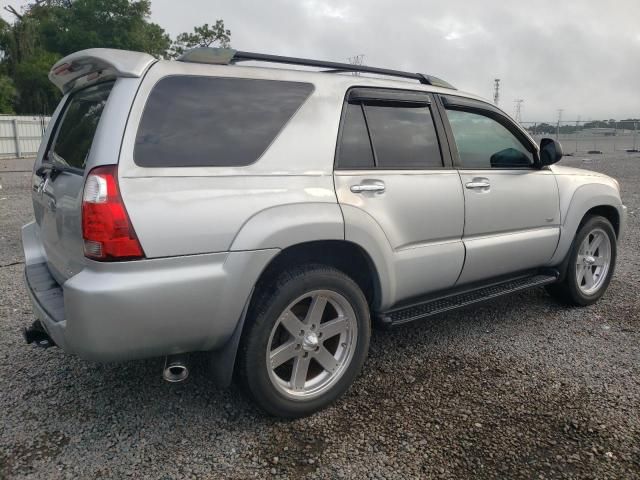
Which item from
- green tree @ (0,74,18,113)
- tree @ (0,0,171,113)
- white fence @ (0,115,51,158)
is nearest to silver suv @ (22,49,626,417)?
white fence @ (0,115,51,158)

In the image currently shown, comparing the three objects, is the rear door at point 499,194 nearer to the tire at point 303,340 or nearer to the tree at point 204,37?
the tire at point 303,340

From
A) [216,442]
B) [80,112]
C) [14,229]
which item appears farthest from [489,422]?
[14,229]

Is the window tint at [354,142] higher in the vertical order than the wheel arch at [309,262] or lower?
higher

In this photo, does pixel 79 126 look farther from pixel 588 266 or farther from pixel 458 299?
pixel 588 266

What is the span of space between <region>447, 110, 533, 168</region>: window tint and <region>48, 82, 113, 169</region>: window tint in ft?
7.27

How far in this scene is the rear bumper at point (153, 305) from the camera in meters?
2.32

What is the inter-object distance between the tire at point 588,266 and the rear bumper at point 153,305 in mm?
2979

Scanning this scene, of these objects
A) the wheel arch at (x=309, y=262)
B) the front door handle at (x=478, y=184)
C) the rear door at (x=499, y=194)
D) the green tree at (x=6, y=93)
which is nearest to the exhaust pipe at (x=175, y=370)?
the wheel arch at (x=309, y=262)

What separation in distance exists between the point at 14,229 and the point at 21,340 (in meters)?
4.45

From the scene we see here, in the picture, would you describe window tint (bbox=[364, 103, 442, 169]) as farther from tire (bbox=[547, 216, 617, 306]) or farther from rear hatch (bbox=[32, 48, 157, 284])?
tire (bbox=[547, 216, 617, 306])

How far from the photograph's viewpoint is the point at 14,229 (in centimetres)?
769

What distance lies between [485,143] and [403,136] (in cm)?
87

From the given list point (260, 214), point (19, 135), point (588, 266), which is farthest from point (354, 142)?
point (19, 135)

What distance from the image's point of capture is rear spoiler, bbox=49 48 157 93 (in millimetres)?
2520
